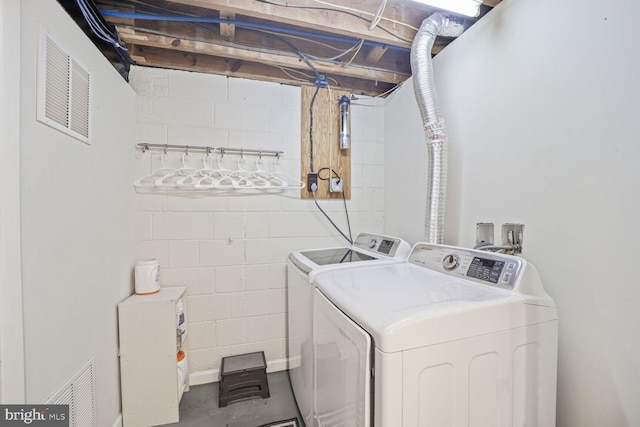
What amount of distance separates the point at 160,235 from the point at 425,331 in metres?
1.89

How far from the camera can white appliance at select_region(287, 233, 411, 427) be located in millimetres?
1382

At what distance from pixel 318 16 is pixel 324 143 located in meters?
0.91

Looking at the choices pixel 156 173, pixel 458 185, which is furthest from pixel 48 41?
pixel 458 185

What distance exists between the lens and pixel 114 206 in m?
1.55

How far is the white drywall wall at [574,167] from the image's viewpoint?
0.91 m

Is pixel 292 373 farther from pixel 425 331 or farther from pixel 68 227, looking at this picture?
pixel 68 227

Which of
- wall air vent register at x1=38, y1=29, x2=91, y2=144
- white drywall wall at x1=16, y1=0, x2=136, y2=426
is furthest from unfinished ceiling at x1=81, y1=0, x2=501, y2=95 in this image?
wall air vent register at x1=38, y1=29, x2=91, y2=144

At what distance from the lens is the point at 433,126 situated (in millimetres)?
1534

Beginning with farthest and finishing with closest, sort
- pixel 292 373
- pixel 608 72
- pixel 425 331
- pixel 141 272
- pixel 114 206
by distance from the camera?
pixel 292 373
pixel 141 272
pixel 114 206
pixel 608 72
pixel 425 331

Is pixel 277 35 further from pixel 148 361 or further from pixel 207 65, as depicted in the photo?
pixel 148 361

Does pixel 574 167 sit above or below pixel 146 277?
above

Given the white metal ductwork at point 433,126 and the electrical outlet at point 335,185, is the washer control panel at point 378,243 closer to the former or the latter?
the white metal ductwork at point 433,126

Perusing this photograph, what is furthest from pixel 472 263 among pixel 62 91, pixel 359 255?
pixel 62 91

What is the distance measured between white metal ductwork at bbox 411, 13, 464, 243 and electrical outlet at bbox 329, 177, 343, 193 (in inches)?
33.3
